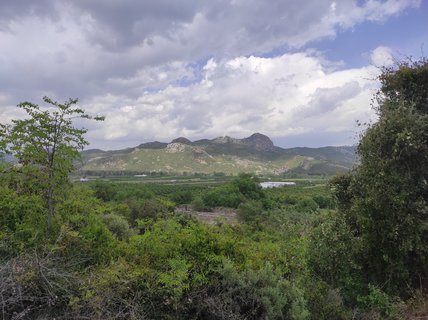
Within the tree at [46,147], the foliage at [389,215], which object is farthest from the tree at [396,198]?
the tree at [46,147]

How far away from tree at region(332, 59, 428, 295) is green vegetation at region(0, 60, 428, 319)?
1.2 inches

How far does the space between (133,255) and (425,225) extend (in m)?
7.00

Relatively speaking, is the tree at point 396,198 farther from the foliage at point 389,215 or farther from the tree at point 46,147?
the tree at point 46,147

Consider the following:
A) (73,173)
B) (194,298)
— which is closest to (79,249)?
(73,173)

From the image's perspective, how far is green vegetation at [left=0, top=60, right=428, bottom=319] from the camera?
5832 mm

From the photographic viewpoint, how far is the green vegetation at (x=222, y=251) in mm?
5832

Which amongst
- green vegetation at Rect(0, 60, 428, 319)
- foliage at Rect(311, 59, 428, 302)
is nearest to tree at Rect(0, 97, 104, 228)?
green vegetation at Rect(0, 60, 428, 319)

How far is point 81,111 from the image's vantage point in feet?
23.6

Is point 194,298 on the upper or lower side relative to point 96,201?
lower

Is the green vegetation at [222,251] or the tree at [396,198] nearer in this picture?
the green vegetation at [222,251]

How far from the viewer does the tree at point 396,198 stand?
9.05 metres

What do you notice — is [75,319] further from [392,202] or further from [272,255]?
[392,202]

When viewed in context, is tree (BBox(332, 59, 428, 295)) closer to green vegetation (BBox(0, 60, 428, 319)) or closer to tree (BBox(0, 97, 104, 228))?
green vegetation (BBox(0, 60, 428, 319))

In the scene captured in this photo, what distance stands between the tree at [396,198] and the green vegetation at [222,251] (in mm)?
30
